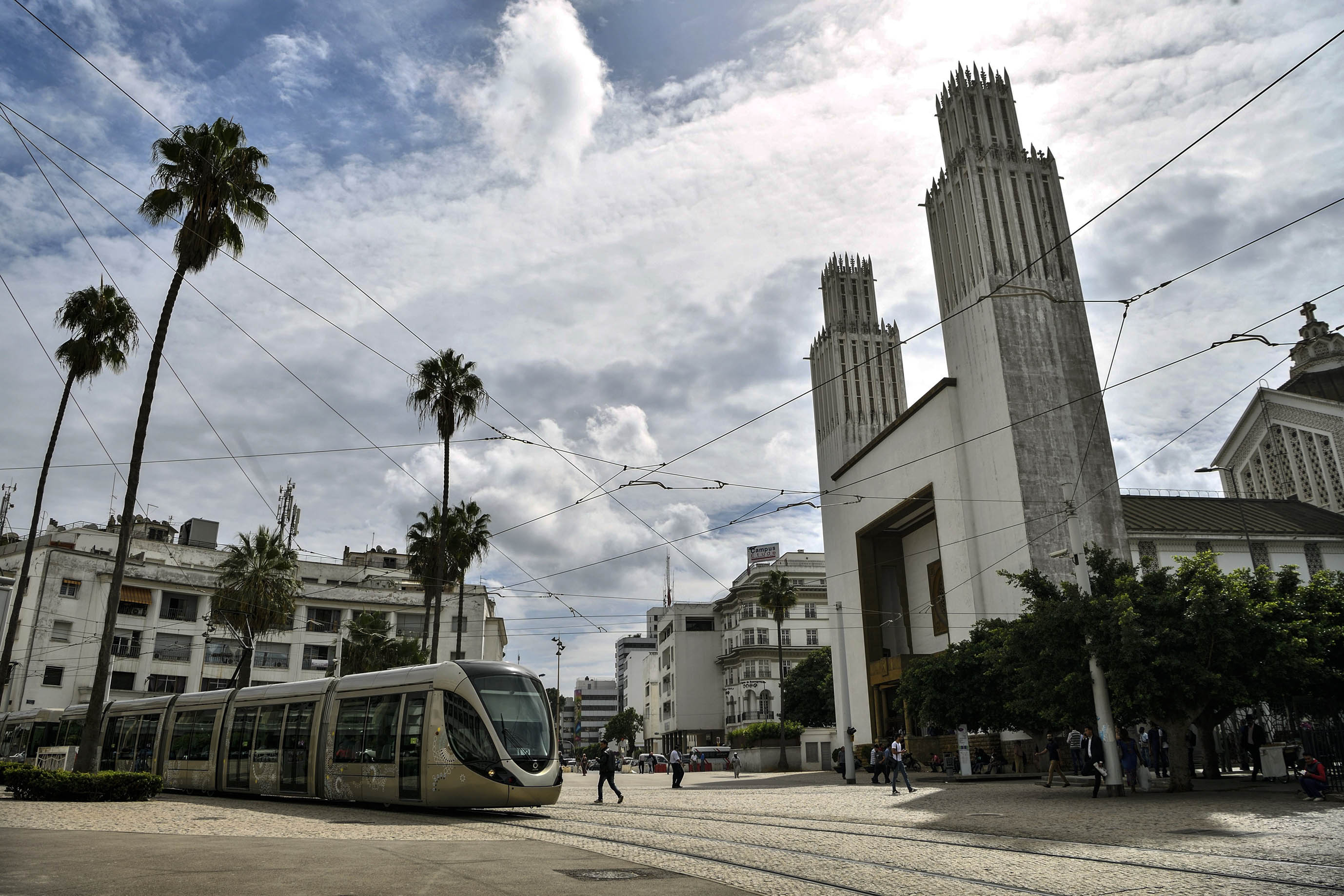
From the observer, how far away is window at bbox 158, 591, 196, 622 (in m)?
56.9

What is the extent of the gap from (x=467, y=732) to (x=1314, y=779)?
586 inches

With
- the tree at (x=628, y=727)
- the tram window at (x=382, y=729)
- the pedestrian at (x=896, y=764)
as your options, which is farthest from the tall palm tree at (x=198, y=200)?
the tree at (x=628, y=727)

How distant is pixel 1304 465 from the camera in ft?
222

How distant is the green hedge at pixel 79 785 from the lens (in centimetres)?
1770

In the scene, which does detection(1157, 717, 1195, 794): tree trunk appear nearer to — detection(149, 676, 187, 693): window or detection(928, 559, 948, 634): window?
detection(928, 559, 948, 634): window

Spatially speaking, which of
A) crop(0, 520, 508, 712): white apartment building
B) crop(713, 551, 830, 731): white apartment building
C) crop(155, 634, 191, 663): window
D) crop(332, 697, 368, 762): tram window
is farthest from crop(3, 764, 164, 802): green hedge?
crop(713, 551, 830, 731): white apartment building

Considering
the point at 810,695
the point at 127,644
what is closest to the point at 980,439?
the point at 810,695

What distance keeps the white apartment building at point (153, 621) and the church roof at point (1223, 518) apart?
4069 cm

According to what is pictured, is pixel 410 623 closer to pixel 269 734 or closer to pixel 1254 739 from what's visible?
pixel 269 734

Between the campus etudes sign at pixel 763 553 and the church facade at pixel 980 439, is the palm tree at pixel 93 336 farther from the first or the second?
the campus etudes sign at pixel 763 553

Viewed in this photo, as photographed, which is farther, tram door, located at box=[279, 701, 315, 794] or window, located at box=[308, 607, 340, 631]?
window, located at box=[308, 607, 340, 631]

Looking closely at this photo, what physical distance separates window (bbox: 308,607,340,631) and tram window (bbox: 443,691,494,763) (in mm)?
48745

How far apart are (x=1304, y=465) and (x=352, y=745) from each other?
72557mm

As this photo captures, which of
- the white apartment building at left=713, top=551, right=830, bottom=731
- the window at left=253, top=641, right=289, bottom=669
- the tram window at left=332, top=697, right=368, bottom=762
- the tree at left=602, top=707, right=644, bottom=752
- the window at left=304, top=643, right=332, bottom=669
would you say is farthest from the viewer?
the tree at left=602, top=707, right=644, bottom=752
